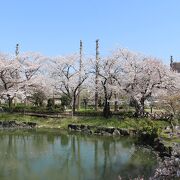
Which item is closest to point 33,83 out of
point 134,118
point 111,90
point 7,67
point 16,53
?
point 7,67

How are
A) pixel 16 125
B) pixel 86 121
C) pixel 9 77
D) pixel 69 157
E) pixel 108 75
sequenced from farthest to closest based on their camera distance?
pixel 9 77
pixel 108 75
pixel 86 121
pixel 16 125
pixel 69 157

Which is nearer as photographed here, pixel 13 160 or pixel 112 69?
pixel 13 160

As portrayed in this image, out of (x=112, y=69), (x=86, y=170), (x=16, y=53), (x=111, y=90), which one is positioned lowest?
(x=86, y=170)

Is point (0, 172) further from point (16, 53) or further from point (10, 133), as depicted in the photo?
point (16, 53)

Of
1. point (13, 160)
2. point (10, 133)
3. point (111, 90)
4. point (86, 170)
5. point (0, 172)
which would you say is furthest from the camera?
point (111, 90)

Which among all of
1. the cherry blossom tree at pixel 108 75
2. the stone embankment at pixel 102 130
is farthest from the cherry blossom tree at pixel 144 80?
the stone embankment at pixel 102 130

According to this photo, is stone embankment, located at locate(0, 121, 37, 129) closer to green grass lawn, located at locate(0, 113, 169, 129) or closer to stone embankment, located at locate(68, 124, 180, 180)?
green grass lawn, located at locate(0, 113, 169, 129)

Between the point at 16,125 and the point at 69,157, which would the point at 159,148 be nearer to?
the point at 69,157

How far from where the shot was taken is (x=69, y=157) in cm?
1730

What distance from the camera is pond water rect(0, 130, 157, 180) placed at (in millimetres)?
13180

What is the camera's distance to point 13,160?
52.2 ft

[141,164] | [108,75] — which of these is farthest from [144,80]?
[141,164]

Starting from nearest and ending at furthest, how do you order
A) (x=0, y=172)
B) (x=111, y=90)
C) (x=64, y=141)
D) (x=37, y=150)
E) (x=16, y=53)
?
1. (x=0, y=172)
2. (x=37, y=150)
3. (x=64, y=141)
4. (x=111, y=90)
5. (x=16, y=53)

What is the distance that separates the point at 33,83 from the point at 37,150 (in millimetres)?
17873
